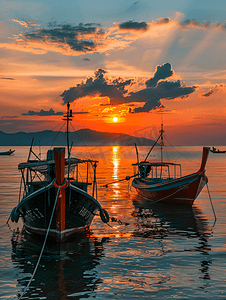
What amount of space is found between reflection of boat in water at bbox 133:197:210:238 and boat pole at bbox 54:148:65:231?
6182 millimetres

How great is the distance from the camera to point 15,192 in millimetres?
42500

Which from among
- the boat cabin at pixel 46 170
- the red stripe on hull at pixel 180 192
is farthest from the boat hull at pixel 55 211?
the red stripe on hull at pixel 180 192

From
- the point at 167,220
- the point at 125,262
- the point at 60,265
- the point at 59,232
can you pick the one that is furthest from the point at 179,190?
the point at 60,265

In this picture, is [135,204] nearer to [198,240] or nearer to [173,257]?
[198,240]

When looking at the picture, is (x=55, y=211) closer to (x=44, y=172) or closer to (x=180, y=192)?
(x=44, y=172)

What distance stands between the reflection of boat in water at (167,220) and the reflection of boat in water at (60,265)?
15.2 feet

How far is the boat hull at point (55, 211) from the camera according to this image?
18000 mm

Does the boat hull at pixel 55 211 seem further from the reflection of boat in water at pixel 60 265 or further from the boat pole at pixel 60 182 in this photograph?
the reflection of boat in water at pixel 60 265

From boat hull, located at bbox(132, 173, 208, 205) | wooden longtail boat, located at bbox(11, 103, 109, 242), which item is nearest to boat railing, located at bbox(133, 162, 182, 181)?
boat hull, located at bbox(132, 173, 208, 205)

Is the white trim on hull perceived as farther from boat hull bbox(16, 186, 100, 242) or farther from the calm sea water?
the calm sea water

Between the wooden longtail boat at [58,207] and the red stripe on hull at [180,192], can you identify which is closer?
the wooden longtail boat at [58,207]

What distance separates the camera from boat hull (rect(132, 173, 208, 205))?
106ft

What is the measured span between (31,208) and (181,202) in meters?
19.8

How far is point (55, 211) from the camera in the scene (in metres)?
17.8
